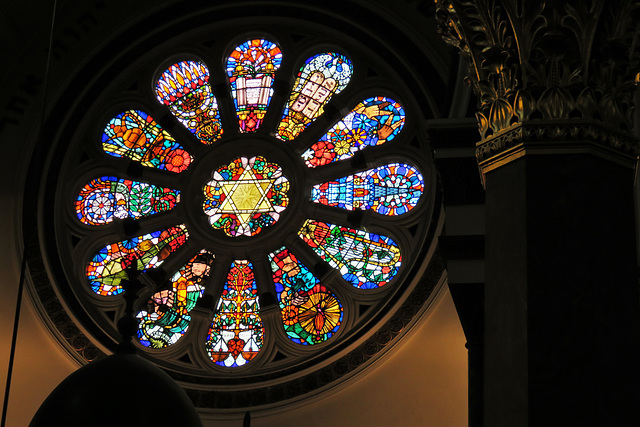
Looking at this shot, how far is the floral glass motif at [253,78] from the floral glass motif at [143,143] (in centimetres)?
84

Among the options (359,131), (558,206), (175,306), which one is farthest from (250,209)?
(558,206)

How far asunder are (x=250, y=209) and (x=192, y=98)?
1.59 metres

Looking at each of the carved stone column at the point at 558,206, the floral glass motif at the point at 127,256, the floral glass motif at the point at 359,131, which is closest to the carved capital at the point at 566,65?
the carved stone column at the point at 558,206

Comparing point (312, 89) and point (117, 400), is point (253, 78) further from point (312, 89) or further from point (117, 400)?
point (117, 400)

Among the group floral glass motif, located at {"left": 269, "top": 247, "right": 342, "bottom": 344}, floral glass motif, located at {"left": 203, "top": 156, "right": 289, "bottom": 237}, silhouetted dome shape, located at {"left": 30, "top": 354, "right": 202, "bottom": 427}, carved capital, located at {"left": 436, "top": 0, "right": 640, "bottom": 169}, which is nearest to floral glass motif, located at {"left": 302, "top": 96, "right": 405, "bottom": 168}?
Result: floral glass motif, located at {"left": 203, "top": 156, "right": 289, "bottom": 237}

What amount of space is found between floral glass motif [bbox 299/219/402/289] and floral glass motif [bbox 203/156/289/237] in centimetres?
51

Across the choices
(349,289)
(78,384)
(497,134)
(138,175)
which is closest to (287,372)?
(349,289)

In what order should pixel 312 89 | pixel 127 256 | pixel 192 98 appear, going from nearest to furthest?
1. pixel 127 256
2. pixel 312 89
3. pixel 192 98

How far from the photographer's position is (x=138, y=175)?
11.4 metres

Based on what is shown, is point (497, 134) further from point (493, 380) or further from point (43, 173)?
point (43, 173)

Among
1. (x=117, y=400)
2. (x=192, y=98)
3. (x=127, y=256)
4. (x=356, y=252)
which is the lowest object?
(x=117, y=400)

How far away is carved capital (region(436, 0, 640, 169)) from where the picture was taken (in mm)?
4059

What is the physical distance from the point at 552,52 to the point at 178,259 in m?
7.41

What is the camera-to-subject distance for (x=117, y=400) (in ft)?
16.7
